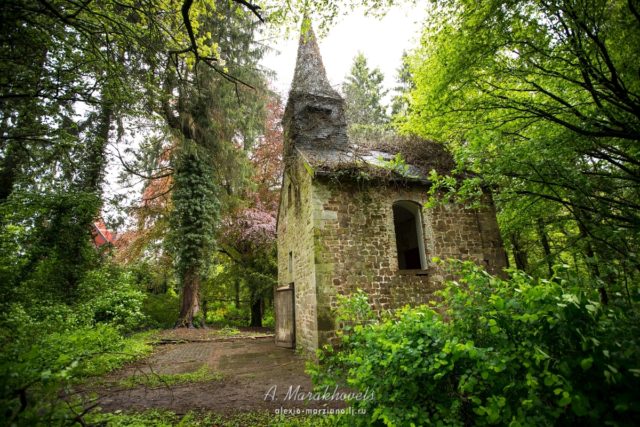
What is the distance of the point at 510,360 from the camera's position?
83.6 inches

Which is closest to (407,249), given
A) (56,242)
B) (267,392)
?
(267,392)

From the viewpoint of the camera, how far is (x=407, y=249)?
1206 cm

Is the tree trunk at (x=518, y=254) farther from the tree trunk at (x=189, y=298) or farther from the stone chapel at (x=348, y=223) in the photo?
the tree trunk at (x=189, y=298)

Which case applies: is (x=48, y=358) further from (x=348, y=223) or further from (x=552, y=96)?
(x=552, y=96)

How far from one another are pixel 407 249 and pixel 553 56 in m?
8.08

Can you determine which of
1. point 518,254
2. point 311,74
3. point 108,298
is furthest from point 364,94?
point 108,298

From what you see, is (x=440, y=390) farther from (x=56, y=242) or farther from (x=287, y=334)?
(x=56, y=242)

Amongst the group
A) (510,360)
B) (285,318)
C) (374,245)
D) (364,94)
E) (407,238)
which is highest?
(364,94)

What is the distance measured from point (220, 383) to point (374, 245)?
4.74 metres

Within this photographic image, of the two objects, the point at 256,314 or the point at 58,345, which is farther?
the point at 256,314

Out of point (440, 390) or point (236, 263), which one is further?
point (236, 263)

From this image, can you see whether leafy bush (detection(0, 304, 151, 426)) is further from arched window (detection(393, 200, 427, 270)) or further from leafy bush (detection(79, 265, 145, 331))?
arched window (detection(393, 200, 427, 270))

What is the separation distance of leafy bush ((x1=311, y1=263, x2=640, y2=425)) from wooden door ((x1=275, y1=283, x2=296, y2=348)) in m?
6.70

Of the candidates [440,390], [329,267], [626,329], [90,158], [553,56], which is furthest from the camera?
[90,158]
